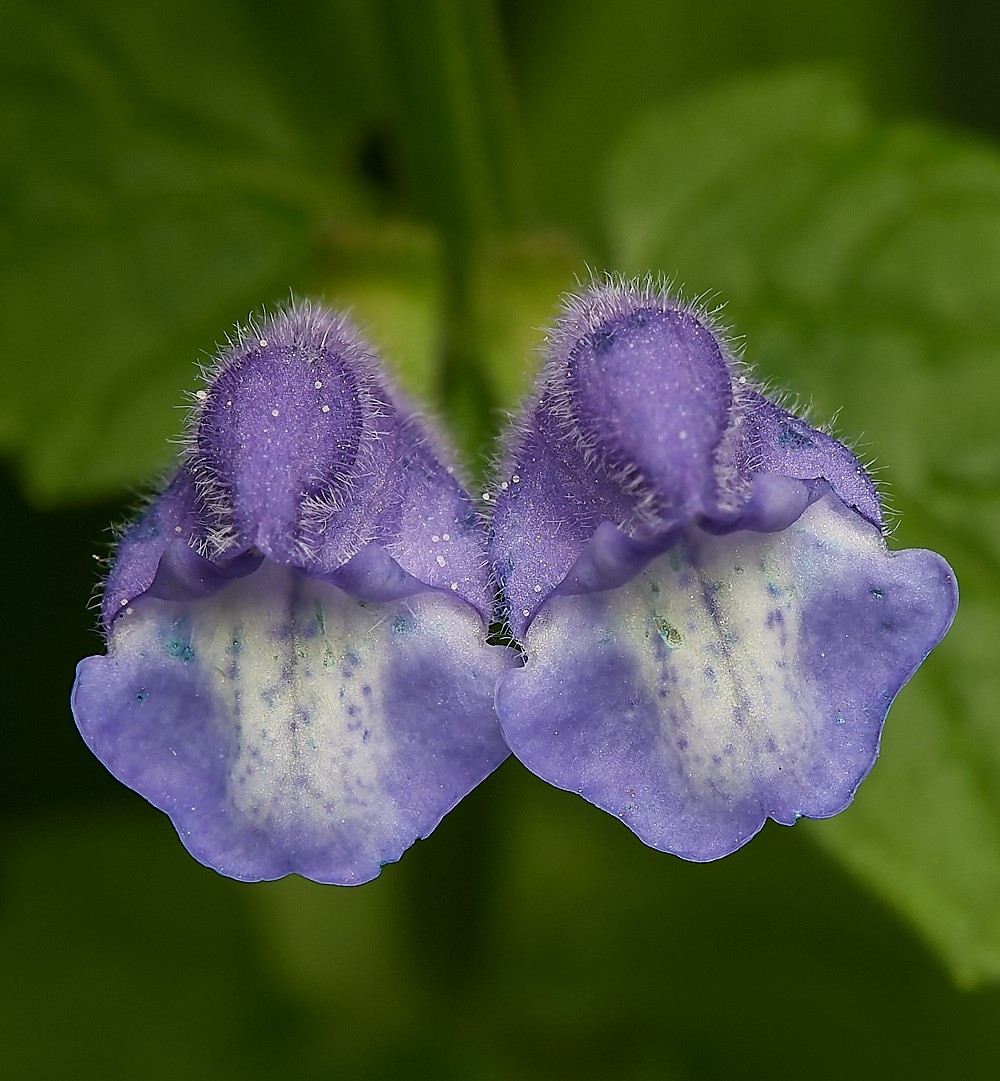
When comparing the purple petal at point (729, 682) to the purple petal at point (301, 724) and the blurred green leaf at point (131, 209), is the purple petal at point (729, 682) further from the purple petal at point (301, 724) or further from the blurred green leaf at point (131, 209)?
the blurred green leaf at point (131, 209)

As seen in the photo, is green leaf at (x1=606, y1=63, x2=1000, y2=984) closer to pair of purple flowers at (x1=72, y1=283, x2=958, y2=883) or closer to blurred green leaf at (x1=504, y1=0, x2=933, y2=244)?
pair of purple flowers at (x1=72, y1=283, x2=958, y2=883)

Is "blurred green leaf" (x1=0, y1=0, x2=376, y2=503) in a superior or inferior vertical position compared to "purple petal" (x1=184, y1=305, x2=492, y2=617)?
inferior

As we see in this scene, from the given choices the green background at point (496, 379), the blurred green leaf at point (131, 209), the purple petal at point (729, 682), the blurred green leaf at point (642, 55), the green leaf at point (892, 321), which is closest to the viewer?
the purple petal at point (729, 682)

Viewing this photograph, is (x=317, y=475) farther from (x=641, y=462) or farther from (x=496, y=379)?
Result: (x=496, y=379)

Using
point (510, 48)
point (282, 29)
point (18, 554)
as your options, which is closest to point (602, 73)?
point (510, 48)

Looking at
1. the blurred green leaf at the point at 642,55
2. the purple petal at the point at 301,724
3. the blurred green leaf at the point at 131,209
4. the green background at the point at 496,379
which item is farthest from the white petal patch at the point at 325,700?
the blurred green leaf at the point at 642,55

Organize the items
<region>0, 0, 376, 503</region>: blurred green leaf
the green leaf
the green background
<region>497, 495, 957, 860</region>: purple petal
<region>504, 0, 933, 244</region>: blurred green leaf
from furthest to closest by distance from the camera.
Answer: <region>504, 0, 933, 244</region>: blurred green leaf → <region>0, 0, 376, 503</region>: blurred green leaf → the green background → the green leaf → <region>497, 495, 957, 860</region>: purple petal

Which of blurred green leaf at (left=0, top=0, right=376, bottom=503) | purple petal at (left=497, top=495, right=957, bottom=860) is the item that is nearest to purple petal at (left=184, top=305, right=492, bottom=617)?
purple petal at (left=497, top=495, right=957, bottom=860)

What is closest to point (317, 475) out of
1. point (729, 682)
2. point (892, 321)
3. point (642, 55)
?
point (729, 682)
